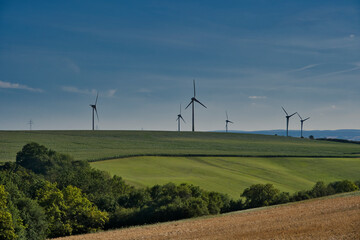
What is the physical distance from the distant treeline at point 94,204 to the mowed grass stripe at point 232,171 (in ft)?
32.5

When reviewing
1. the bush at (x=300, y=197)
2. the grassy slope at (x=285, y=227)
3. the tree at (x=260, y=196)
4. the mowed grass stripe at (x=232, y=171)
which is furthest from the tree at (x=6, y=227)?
the bush at (x=300, y=197)

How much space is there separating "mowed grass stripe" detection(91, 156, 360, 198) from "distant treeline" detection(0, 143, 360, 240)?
390 inches

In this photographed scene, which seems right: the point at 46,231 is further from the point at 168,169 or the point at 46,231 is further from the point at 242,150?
the point at 242,150

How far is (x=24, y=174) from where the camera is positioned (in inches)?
2960

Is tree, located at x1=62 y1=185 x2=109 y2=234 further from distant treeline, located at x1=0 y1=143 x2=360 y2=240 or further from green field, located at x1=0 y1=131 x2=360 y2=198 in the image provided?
green field, located at x1=0 y1=131 x2=360 y2=198

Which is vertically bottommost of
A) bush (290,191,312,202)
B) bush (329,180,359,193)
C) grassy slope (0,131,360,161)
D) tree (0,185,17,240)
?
bush (290,191,312,202)

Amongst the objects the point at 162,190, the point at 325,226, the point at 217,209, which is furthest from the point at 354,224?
the point at 162,190

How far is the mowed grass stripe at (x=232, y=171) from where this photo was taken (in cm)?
8343

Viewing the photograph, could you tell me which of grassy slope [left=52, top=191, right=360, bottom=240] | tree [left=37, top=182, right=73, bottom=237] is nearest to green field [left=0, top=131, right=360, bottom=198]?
tree [left=37, top=182, right=73, bottom=237]

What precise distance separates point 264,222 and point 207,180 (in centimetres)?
4940

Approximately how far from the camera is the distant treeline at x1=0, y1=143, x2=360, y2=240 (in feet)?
141

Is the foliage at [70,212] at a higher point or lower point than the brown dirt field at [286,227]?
lower

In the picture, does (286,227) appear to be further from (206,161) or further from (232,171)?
(206,161)

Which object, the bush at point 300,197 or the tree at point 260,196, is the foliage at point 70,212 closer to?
the tree at point 260,196
